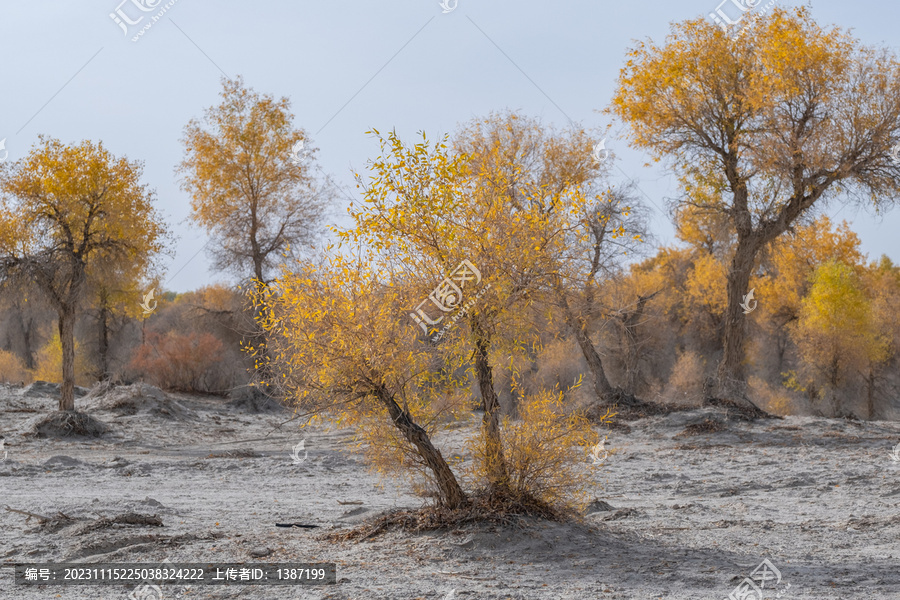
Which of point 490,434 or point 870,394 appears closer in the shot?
point 490,434

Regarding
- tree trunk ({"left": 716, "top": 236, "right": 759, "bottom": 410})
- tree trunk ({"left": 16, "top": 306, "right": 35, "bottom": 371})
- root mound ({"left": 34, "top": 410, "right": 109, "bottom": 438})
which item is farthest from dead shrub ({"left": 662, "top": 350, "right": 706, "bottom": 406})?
tree trunk ({"left": 16, "top": 306, "right": 35, "bottom": 371})

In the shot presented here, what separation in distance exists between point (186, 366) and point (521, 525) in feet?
92.9

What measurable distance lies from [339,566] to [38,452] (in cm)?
1193

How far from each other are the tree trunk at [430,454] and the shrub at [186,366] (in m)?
27.2

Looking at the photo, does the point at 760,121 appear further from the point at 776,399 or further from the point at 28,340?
the point at 28,340

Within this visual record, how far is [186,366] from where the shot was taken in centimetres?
3253

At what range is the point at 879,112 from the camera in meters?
17.2

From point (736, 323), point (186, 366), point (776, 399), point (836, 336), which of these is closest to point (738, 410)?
point (736, 323)

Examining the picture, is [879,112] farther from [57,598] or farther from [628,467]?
[57,598]

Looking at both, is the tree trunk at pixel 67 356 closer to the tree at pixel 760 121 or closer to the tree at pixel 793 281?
the tree at pixel 760 121

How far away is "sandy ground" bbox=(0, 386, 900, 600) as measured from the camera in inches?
226

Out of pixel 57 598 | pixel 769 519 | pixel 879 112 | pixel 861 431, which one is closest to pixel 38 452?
pixel 57 598

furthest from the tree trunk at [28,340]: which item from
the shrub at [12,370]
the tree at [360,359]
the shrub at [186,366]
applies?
the tree at [360,359]

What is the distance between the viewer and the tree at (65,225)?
19.0 metres
